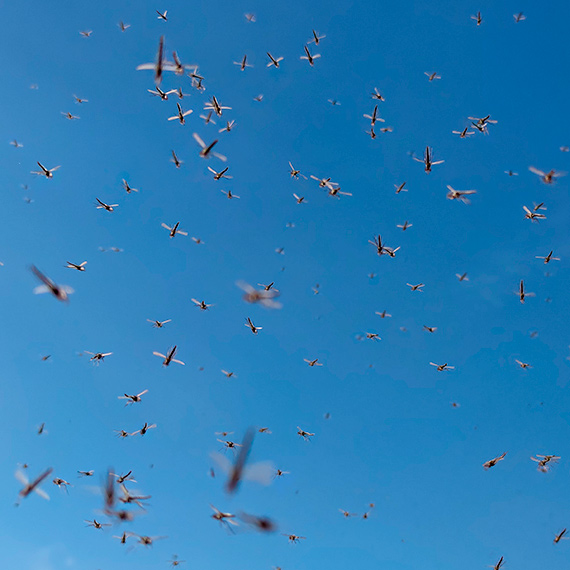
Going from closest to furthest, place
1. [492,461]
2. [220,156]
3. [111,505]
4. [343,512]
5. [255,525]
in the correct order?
[255,525] < [111,505] < [220,156] < [492,461] < [343,512]

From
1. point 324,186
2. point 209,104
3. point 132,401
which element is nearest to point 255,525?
point 132,401

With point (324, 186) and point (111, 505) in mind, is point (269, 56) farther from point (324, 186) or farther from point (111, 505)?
point (111, 505)

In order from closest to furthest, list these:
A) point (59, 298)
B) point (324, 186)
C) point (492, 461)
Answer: point (59, 298), point (492, 461), point (324, 186)

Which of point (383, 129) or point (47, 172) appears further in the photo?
point (383, 129)

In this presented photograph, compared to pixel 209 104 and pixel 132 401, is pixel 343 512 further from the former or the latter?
pixel 209 104

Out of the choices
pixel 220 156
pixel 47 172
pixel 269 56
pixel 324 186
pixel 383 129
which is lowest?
pixel 220 156

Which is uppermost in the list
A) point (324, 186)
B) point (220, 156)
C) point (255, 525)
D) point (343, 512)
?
point (324, 186)

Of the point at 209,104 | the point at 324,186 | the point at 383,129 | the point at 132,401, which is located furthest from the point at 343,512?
the point at 209,104

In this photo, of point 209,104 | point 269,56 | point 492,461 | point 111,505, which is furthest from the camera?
point 269,56

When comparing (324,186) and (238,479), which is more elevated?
(324,186)
